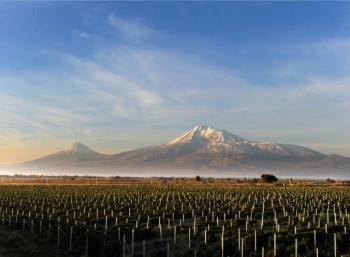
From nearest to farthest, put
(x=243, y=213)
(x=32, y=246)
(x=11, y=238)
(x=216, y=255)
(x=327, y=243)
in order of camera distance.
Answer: (x=216, y=255) → (x=327, y=243) → (x=32, y=246) → (x=11, y=238) → (x=243, y=213)

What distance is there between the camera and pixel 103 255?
2344cm

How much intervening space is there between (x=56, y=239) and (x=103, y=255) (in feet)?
17.1

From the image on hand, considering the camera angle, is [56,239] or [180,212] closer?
[56,239]

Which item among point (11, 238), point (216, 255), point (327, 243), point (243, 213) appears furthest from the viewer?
point (243, 213)

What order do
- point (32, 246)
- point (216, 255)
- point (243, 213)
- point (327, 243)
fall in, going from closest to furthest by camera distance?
point (216, 255), point (327, 243), point (32, 246), point (243, 213)

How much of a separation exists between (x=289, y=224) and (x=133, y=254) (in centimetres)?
1122

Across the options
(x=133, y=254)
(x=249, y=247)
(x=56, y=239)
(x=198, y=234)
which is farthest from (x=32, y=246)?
(x=249, y=247)

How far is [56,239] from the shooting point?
27734 mm

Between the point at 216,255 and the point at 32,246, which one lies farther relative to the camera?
the point at 32,246

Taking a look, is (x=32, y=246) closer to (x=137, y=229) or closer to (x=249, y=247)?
(x=137, y=229)

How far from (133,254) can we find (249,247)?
4.99m

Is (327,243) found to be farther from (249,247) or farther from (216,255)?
(216,255)

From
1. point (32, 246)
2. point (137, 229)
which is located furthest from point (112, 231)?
point (32, 246)

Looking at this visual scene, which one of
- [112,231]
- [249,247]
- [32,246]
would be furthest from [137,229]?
[249,247]
